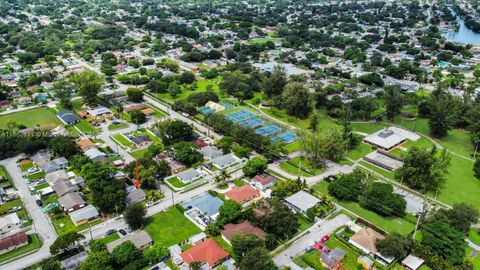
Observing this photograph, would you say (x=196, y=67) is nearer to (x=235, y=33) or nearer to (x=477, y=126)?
(x=235, y=33)

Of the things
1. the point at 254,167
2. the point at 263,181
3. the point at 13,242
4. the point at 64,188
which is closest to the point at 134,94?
the point at 64,188

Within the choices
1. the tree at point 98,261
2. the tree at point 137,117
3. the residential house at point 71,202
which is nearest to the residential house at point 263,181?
the tree at point 98,261

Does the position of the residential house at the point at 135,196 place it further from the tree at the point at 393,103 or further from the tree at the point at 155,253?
the tree at the point at 393,103

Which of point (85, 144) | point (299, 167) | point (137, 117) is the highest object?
point (137, 117)

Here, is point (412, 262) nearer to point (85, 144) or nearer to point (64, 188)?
point (64, 188)

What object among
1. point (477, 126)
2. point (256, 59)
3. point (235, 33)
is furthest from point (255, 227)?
point (235, 33)

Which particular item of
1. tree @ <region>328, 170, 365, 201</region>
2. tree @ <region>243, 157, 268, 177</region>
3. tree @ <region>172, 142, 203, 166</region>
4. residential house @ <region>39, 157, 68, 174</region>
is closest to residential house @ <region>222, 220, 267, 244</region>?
tree @ <region>243, 157, 268, 177</region>

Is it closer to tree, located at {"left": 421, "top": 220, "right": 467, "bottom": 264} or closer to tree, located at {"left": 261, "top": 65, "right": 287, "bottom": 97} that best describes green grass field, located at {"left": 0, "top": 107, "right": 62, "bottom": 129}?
tree, located at {"left": 261, "top": 65, "right": 287, "bottom": 97}
